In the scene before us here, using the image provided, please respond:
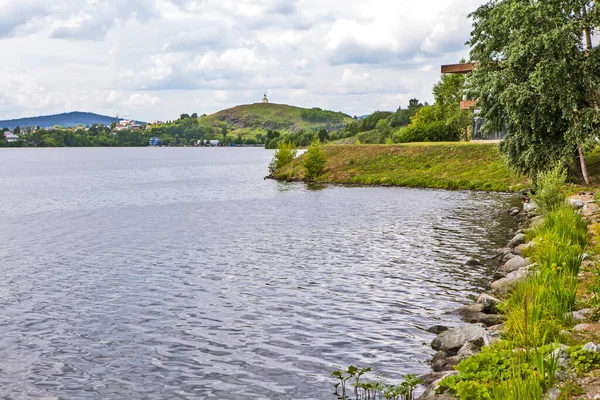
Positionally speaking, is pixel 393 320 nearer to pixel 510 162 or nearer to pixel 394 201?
pixel 510 162

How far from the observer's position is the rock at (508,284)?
19.2m

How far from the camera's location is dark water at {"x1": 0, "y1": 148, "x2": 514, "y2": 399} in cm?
1476

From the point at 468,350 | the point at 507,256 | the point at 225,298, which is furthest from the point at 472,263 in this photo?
the point at 468,350

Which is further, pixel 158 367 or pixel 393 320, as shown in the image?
pixel 393 320

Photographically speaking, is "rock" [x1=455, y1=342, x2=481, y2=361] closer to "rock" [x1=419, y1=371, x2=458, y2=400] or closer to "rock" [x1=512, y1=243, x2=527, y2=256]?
"rock" [x1=419, y1=371, x2=458, y2=400]

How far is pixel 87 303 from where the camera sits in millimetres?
21375

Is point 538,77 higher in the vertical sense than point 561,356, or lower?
higher

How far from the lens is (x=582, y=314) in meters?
14.9

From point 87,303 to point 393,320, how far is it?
426 inches

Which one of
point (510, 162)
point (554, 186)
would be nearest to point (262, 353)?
point (554, 186)

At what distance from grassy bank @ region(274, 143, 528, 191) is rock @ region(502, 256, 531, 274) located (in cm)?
4196

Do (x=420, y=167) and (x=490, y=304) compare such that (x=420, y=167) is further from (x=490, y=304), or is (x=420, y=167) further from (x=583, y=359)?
(x=583, y=359)

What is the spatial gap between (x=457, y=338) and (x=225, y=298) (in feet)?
31.0

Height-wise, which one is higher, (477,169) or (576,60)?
(576,60)
